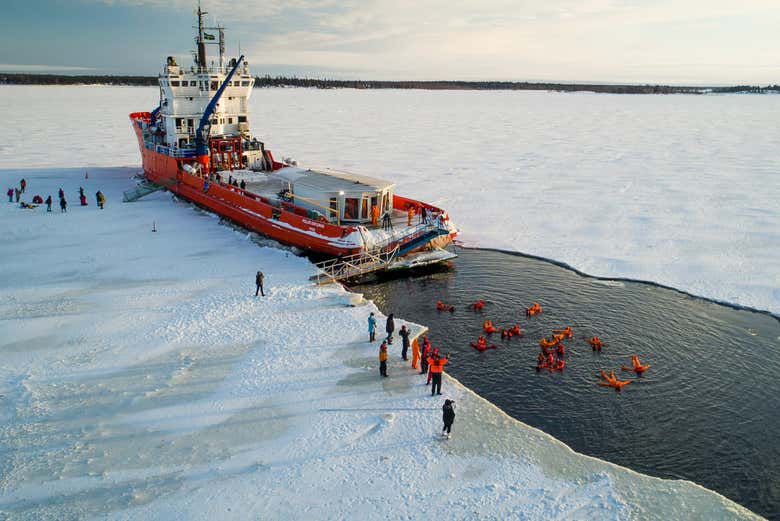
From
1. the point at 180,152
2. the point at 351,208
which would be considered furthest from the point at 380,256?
the point at 180,152

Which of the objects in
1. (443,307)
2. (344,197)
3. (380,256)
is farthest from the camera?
(344,197)

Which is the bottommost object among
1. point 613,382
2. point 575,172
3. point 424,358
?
point 613,382

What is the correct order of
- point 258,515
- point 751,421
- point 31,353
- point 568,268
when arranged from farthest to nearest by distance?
point 568,268 < point 31,353 < point 751,421 < point 258,515

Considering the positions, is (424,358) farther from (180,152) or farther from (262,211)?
(180,152)

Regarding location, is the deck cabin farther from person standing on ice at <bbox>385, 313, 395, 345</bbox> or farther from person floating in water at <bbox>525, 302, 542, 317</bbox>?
person standing on ice at <bbox>385, 313, 395, 345</bbox>

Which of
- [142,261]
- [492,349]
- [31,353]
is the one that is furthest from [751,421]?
[142,261]

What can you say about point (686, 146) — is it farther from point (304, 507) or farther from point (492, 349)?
point (304, 507)

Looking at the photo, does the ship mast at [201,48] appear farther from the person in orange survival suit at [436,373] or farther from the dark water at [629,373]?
the person in orange survival suit at [436,373]
